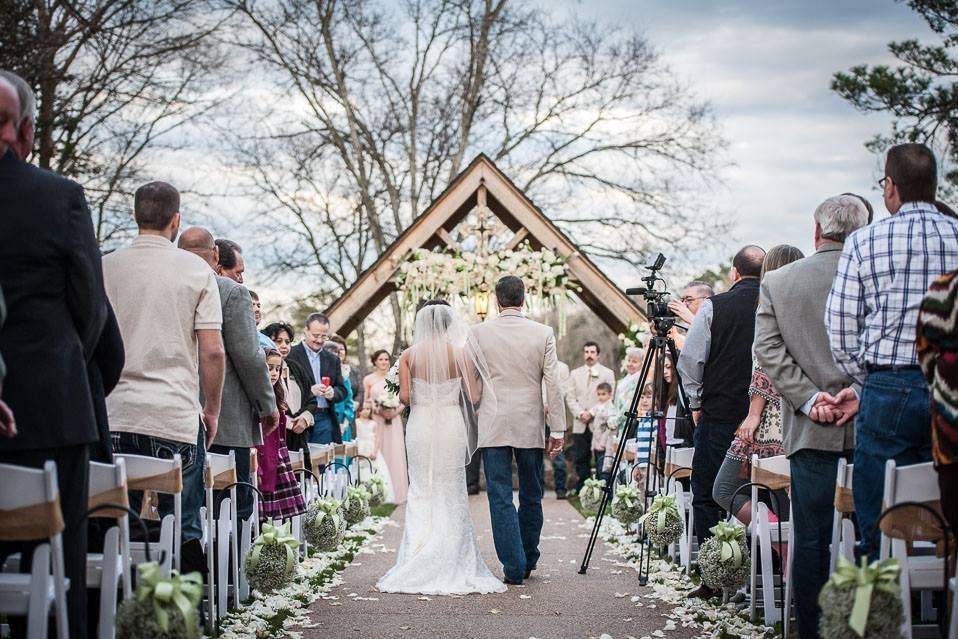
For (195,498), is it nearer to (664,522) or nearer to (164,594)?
(164,594)

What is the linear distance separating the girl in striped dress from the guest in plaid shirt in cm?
449

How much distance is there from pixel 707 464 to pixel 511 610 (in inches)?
59.8

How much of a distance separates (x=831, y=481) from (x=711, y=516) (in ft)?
8.76

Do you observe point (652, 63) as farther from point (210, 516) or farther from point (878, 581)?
point (878, 581)

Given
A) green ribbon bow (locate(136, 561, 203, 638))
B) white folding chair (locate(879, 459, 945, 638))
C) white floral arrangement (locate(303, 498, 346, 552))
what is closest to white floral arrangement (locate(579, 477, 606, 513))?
white floral arrangement (locate(303, 498, 346, 552))

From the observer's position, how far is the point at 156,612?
3.78 m

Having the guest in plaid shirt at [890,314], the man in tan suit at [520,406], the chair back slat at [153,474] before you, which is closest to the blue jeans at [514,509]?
the man in tan suit at [520,406]

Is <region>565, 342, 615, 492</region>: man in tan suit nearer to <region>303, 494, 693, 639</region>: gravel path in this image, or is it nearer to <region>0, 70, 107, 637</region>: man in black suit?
<region>303, 494, 693, 639</region>: gravel path

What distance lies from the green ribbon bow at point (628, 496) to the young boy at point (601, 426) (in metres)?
5.59

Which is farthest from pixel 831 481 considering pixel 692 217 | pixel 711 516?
pixel 692 217

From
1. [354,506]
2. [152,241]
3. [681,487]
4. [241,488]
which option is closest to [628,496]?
[681,487]

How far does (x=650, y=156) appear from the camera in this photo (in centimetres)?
2614

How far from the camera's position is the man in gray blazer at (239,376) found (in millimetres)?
6844

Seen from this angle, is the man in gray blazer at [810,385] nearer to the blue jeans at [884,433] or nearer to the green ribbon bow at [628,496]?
the blue jeans at [884,433]
